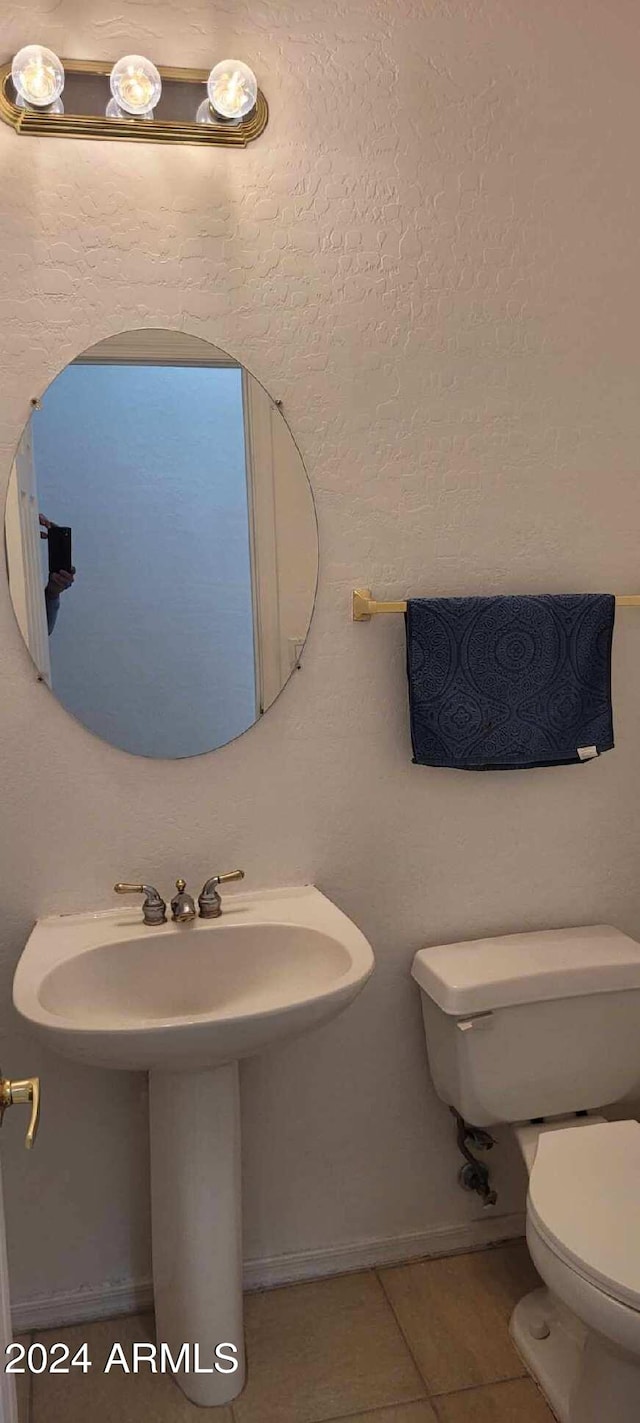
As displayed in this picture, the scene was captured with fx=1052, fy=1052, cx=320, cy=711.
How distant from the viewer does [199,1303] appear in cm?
171

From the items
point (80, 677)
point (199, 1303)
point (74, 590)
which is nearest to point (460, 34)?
point (74, 590)

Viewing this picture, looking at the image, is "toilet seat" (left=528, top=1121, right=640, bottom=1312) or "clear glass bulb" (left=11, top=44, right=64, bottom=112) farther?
"clear glass bulb" (left=11, top=44, right=64, bottom=112)

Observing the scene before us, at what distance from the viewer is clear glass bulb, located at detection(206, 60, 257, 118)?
5.38 feet

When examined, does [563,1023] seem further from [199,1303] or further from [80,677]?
[80,677]

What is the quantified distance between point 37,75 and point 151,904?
1290 mm

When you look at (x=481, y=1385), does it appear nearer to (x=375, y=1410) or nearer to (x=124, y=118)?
(x=375, y=1410)

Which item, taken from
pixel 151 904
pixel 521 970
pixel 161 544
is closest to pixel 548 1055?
pixel 521 970

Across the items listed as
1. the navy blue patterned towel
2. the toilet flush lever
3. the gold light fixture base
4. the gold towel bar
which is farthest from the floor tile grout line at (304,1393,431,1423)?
the gold light fixture base

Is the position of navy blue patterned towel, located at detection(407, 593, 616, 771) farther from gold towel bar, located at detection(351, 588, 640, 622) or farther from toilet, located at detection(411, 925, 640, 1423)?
toilet, located at detection(411, 925, 640, 1423)

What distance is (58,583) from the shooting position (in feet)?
5.65

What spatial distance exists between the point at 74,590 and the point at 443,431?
71cm

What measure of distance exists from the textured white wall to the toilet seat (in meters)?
0.44

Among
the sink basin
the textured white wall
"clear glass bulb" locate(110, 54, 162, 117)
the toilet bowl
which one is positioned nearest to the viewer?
the toilet bowl

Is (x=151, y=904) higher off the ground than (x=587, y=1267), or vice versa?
(x=151, y=904)
